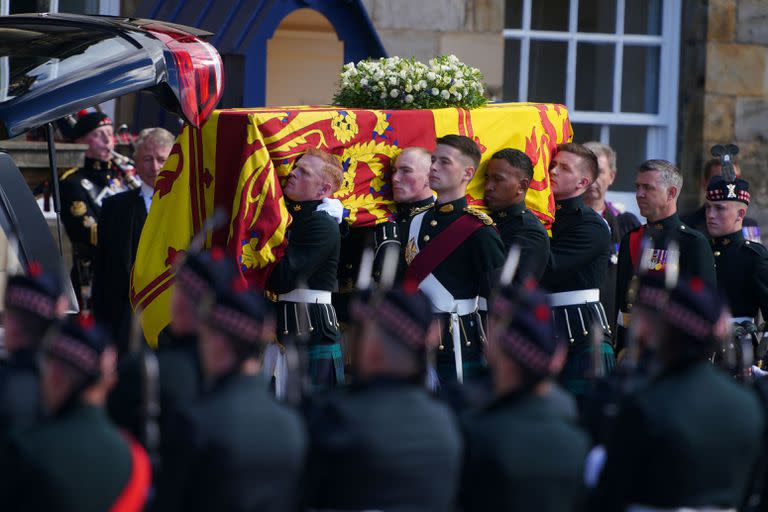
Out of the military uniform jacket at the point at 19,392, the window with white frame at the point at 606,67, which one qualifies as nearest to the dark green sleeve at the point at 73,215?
the window with white frame at the point at 606,67

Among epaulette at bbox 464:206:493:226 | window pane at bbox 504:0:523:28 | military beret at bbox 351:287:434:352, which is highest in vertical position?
window pane at bbox 504:0:523:28

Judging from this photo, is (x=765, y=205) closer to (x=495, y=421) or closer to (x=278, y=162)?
(x=278, y=162)

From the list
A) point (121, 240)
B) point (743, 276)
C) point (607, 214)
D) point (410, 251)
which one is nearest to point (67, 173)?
point (121, 240)

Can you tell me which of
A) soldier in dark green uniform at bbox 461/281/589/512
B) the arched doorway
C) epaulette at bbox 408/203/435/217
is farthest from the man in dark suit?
soldier in dark green uniform at bbox 461/281/589/512

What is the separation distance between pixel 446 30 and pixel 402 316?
6.78 m

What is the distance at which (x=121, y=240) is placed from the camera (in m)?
7.61

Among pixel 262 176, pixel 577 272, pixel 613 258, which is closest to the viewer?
pixel 262 176

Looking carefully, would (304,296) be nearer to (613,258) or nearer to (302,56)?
(613,258)

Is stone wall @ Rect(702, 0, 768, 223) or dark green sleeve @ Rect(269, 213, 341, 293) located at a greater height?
stone wall @ Rect(702, 0, 768, 223)

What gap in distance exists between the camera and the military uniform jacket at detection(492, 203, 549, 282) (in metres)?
6.77

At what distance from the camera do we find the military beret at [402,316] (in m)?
3.98

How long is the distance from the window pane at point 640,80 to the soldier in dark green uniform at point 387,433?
307 inches

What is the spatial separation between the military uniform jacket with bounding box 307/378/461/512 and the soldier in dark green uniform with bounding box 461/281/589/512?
89 millimetres

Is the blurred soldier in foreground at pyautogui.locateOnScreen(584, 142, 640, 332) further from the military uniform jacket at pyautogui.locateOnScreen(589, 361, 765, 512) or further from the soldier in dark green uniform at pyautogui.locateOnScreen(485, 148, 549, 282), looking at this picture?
the military uniform jacket at pyautogui.locateOnScreen(589, 361, 765, 512)
